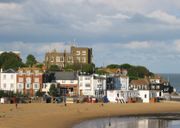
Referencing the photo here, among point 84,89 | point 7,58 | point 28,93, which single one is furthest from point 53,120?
point 7,58

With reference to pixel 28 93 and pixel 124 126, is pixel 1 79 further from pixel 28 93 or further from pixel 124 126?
pixel 124 126

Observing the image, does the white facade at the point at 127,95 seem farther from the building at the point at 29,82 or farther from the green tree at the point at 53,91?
the building at the point at 29,82

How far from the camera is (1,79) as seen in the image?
102062 mm

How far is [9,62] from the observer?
133m

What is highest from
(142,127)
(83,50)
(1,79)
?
(83,50)

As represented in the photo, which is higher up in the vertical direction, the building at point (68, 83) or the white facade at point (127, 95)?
the building at point (68, 83)

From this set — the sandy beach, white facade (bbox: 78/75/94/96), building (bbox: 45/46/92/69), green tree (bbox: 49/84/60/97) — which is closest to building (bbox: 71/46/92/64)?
building (bbox: 45/46/92/69)

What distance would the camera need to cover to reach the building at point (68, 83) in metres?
104

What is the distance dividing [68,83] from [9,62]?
32.0 m

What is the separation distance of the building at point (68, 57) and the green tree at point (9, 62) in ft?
53.1

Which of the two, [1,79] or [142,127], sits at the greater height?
[1,79]

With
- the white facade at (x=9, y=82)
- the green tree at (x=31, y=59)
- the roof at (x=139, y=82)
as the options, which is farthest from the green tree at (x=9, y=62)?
the roof at (x=139, y=82)

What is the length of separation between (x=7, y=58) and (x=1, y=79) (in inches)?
1536

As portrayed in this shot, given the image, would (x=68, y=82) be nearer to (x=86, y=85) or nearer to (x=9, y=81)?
(x=86, y=85)
